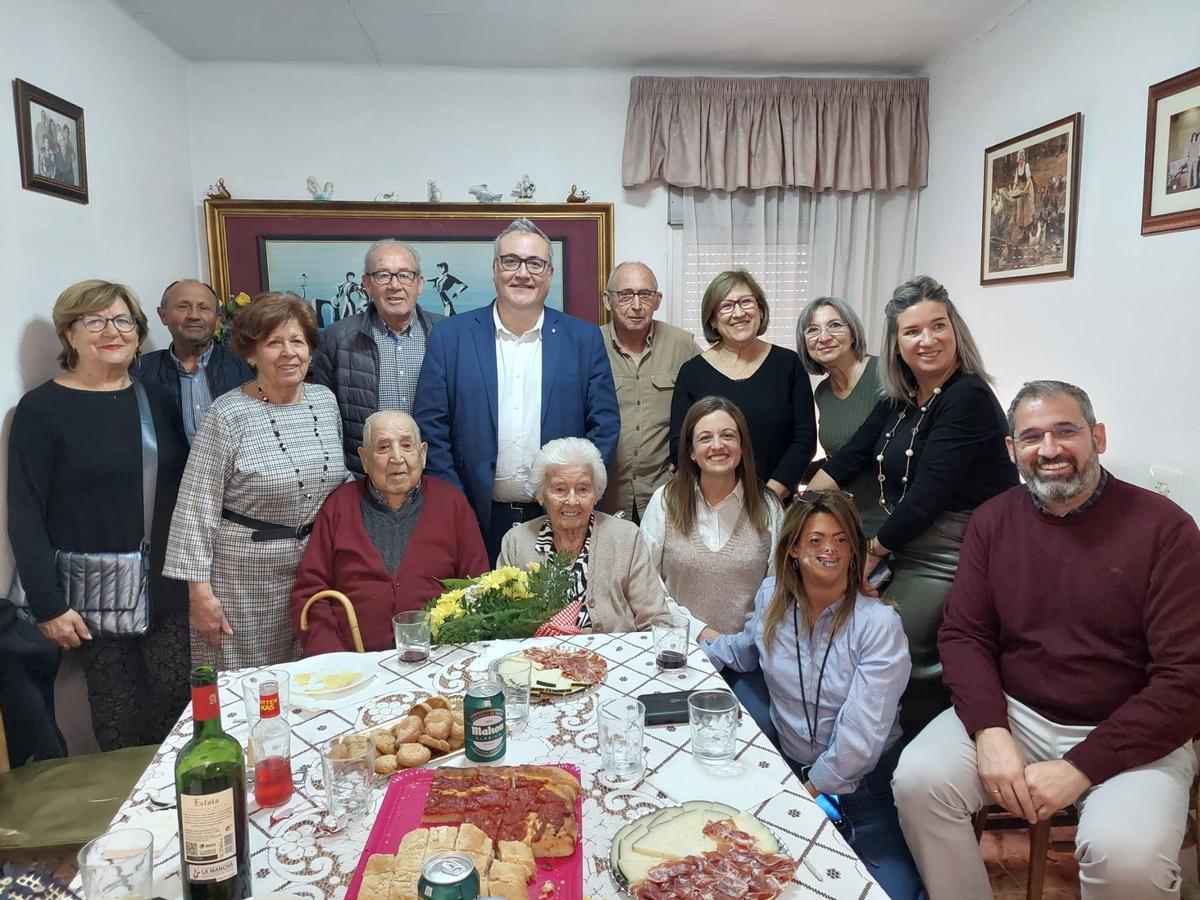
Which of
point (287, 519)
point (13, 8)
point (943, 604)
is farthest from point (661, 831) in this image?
point (13, 8)

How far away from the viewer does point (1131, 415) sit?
2717 mm

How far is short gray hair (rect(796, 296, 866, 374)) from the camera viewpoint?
2.92 m

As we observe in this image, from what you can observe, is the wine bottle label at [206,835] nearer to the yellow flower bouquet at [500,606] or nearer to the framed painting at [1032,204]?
the yellow flower bouquet at [500,606]

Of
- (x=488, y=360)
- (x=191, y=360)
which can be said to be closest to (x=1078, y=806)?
(x=488, y=360)

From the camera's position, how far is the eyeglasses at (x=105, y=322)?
2.36 metres

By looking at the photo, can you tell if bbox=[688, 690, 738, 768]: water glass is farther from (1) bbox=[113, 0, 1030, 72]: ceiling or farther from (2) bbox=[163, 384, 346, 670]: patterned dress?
(1) bbox=[113, 0, 1030, 72]: ceiling

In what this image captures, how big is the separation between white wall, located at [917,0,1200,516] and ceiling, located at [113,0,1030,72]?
0.33 m

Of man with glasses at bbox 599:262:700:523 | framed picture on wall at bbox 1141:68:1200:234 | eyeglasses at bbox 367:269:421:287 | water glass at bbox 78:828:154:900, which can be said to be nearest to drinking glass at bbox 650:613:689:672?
water glass at bbox 78:828:154:900

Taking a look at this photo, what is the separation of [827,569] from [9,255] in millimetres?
2553

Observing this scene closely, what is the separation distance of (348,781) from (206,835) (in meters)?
0.25

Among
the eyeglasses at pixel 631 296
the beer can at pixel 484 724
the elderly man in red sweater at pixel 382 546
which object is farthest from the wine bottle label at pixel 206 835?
the eyeglasses at pixel 631 296

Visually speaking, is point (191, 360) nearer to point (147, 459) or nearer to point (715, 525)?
point (147, 459)

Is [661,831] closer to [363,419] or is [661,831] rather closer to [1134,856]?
[1134,856]

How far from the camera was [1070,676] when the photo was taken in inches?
73.6
